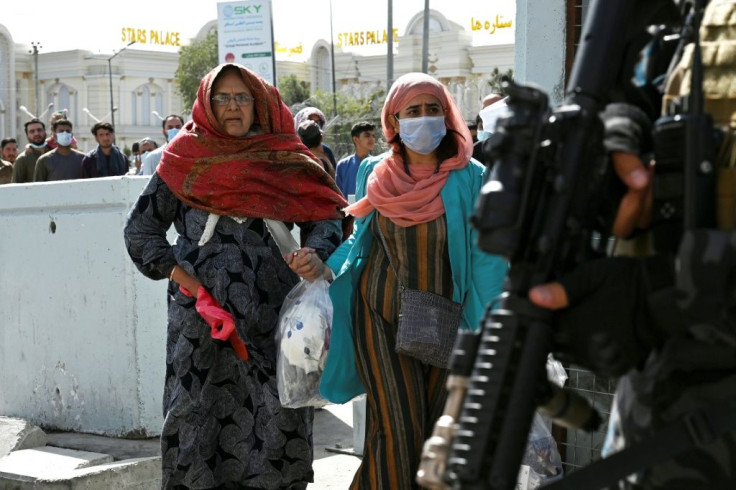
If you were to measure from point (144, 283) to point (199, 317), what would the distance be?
1.97 metres

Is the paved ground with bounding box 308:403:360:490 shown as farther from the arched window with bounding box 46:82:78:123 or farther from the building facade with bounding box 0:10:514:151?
the arched window with bounding box 46:82:78:123

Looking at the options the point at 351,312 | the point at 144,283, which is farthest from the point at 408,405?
the point at 144,283

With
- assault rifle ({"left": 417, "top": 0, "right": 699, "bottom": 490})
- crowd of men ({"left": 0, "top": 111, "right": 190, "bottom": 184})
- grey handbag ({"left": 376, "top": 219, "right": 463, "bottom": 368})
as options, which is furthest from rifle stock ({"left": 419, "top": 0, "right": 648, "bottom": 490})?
crowd of men ({"left": 0, "top": 111, "right": 190, "bottom": 184})

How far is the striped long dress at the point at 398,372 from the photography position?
14.4 ft

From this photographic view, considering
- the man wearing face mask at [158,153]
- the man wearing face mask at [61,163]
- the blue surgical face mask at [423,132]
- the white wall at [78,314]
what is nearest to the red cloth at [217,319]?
the blue surgical face mask at [423,132]

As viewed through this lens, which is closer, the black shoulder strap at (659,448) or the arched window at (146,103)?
the black shoulder strap at (659,448)

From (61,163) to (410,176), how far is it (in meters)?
7.98

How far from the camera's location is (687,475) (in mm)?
2352

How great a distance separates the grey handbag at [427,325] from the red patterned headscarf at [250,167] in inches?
27.5

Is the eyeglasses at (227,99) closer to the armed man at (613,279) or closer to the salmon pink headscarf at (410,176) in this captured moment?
the salmon pink headscarf at (410,176)

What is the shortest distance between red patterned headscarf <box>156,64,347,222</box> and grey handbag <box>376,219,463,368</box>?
699mm

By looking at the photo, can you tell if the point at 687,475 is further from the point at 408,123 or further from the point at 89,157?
the point at 89,157

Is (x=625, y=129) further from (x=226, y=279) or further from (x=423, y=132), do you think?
(x=226, y=279)

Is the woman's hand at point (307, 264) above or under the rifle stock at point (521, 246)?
under
